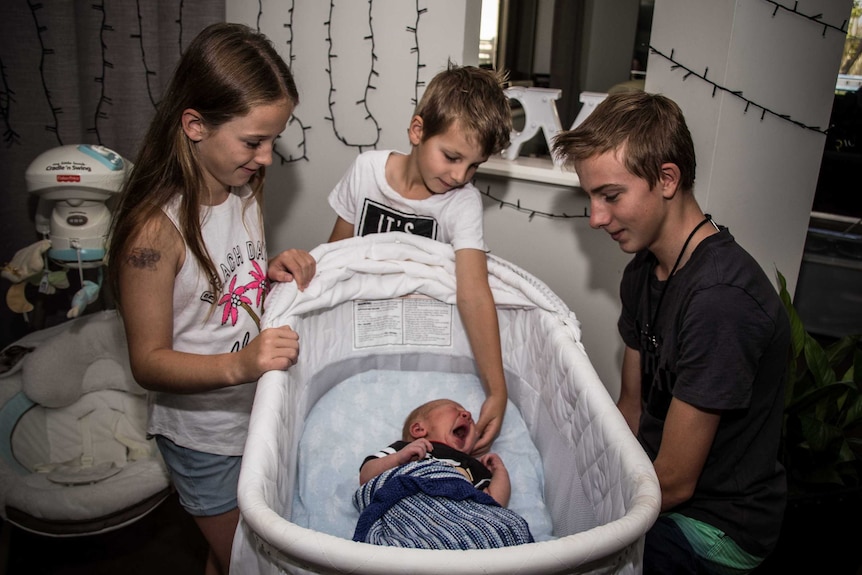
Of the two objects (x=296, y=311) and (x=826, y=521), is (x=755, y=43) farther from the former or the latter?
(x=296, y=311)

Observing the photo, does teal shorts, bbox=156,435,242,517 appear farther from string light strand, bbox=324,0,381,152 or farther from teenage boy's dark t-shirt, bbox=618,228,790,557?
string light strand, bbox=324,0,381,152

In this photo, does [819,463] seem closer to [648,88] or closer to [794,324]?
[794,324]

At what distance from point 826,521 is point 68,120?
188 cm

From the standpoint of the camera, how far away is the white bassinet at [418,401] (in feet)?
2.37

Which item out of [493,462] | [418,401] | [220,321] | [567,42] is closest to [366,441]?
[418,401]

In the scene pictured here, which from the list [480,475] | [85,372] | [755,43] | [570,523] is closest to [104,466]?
[85,372]

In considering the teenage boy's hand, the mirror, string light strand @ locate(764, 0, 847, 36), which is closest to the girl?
the teenage boy's hand

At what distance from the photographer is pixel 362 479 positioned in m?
1.26

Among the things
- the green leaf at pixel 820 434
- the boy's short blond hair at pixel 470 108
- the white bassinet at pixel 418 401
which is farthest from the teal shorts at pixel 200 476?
the green leaf at pixel 820 434

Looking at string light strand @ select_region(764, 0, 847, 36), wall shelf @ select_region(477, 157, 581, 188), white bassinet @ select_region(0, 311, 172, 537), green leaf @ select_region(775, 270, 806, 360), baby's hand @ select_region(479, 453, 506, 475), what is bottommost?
white bassinet @ select_region(0, 311, 172, 537)

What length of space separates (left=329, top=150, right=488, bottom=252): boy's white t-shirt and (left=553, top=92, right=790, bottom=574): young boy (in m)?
0.34

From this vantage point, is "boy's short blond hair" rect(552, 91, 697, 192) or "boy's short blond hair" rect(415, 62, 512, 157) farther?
"boy's short blond hair" rect(415, 62, 512, 157)

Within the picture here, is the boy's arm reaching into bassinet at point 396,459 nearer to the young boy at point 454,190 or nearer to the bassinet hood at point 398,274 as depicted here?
the young boy at point 454,190

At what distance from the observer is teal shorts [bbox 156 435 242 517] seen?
4.19 ft
